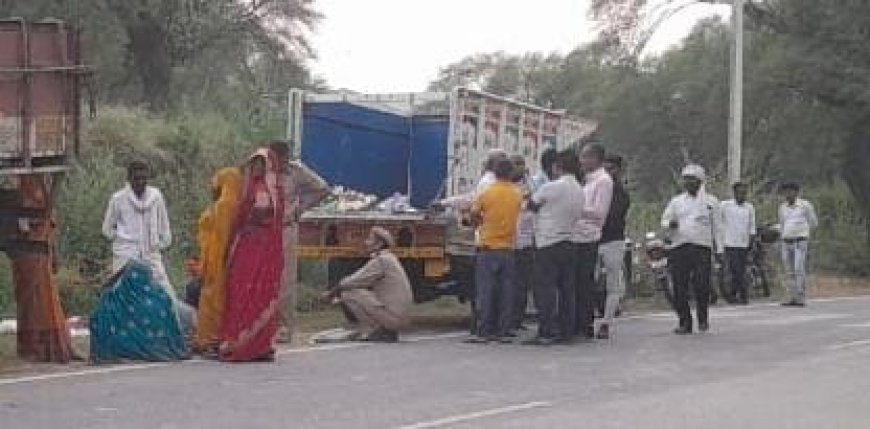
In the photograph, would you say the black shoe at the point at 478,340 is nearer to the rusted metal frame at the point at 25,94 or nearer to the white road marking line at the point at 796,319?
the white road marking line at the point at 796,319

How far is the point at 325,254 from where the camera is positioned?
16875 millimetres

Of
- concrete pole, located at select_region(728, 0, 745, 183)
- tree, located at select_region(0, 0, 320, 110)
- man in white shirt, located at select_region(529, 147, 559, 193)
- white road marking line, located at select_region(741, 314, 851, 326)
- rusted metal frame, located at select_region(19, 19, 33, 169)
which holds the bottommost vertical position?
white road marking line, located at select_region(741, 314, 851, 326)

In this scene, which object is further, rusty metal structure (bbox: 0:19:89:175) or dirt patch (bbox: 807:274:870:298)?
dirt patch (bbox: 807:274:870:298)

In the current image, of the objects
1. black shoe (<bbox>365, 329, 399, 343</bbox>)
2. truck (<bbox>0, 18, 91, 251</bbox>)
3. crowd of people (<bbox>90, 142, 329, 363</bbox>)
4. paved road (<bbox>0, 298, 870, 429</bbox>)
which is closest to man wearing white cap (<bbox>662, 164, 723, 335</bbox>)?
A: paved road (<bbox>0, 298, 870, 429</bbox>)

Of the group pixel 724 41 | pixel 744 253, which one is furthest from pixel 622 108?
pixel 744 253

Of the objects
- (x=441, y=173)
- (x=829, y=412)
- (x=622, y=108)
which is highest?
(x=622, y=108)

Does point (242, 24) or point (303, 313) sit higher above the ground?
point (242, 24)

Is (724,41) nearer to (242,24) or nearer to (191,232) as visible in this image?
(242,24)

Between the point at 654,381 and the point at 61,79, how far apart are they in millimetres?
5307

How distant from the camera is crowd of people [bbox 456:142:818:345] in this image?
1553 cm

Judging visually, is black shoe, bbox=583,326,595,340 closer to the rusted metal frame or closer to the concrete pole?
the rusted metal frame

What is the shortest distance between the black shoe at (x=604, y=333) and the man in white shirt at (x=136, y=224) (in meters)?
4.62

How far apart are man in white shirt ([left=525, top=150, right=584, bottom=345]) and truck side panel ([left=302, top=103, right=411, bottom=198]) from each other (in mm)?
3546

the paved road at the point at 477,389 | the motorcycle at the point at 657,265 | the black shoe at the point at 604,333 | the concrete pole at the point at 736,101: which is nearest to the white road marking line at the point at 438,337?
the paved road at the point at 477,389
